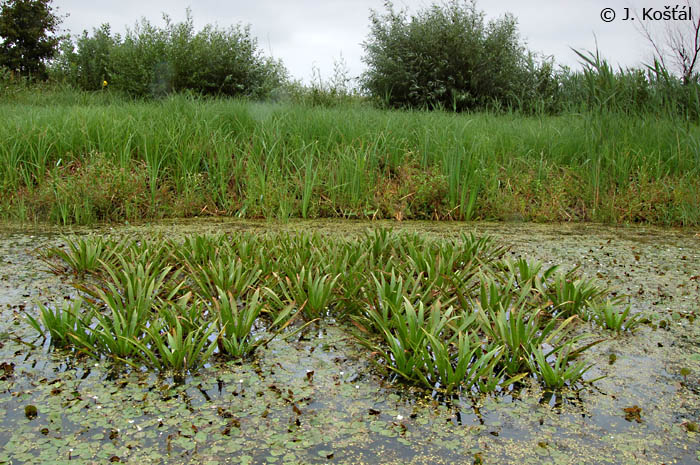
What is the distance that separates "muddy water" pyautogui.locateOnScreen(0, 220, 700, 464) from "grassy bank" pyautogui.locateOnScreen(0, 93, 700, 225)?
117 inches

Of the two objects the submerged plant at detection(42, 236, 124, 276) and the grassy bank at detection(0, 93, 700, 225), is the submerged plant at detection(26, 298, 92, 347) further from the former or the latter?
the grassy bank at detection(0, 93, 700, 225)

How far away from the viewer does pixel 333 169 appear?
564cm

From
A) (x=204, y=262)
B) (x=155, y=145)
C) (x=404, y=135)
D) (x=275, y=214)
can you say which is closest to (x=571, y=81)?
(x=404, y=135)

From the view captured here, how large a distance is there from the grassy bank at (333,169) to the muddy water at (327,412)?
9.74ft

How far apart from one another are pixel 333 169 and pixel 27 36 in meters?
21.2

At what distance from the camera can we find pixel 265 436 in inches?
65.9

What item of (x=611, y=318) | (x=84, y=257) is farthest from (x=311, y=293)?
(x=84, y=257)

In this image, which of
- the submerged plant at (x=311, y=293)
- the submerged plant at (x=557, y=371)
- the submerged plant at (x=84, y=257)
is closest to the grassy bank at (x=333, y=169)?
the submerged plant at (x=84, y=257)

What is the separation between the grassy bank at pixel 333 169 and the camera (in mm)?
5379

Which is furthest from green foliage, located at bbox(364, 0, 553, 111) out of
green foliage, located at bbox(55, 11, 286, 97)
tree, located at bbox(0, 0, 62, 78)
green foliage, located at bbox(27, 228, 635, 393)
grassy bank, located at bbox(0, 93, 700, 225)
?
tree, located at bbox(0, 0, 62, 78)

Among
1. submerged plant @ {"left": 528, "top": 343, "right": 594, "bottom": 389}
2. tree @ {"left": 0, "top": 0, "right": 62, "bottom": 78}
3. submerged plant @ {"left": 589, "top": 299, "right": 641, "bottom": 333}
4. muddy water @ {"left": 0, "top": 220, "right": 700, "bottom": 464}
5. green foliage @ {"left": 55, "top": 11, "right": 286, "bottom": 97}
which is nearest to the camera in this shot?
muddy water @ {"left": 0, "top": 220, "right": 700, "bottom": 464}

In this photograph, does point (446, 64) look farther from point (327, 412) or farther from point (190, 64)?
point (327, 412)

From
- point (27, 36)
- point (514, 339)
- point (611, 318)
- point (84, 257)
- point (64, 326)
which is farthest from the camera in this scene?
point (27, 36)

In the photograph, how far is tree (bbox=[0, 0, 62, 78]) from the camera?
68.9 feet
